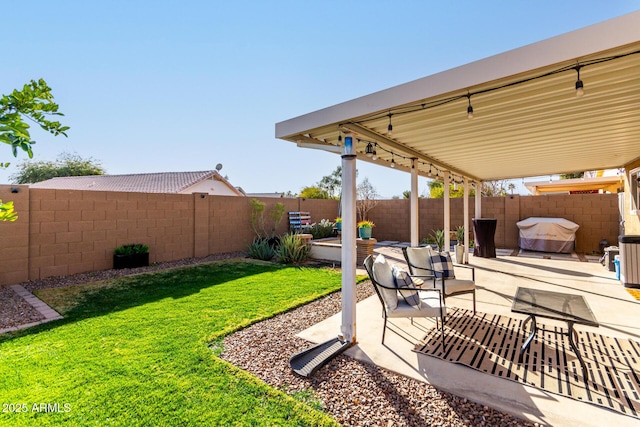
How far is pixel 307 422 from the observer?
7.23 ft

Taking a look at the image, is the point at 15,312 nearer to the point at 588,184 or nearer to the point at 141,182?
the point at 141,182

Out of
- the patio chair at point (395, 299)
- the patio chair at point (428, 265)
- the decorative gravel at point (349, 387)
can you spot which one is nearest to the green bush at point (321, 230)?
the patio chair at point (428, 265)

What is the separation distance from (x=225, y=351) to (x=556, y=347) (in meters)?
3.61

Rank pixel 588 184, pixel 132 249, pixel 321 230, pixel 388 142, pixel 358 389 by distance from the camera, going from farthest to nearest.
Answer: pixel 588 184 < pixel 321 230 < pixel 132 249 < pixel 388 142 < pixel 358 389

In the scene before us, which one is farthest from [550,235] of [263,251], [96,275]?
[96,275]

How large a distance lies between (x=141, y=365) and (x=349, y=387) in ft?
6.50

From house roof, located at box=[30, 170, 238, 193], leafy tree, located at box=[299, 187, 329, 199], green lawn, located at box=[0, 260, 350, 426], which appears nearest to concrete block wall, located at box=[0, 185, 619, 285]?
green lawn, located at box=[0, 260, 350, 426]

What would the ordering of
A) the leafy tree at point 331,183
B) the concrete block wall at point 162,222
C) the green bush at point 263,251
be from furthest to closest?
the leafy tree at point 331,183
the green bush at point 263,251
the concrete block wall at point 162,222

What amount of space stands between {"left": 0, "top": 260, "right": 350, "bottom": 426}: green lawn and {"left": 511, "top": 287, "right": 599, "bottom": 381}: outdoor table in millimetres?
2394

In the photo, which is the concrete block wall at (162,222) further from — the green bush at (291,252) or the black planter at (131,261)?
the green bush at (291,252)

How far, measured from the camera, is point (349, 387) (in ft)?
8.75

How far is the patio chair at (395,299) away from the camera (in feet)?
11.3

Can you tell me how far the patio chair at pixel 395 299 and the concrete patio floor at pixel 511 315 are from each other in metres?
0.38

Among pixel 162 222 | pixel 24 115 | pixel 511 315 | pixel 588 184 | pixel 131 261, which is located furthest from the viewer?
pixel 588 184
